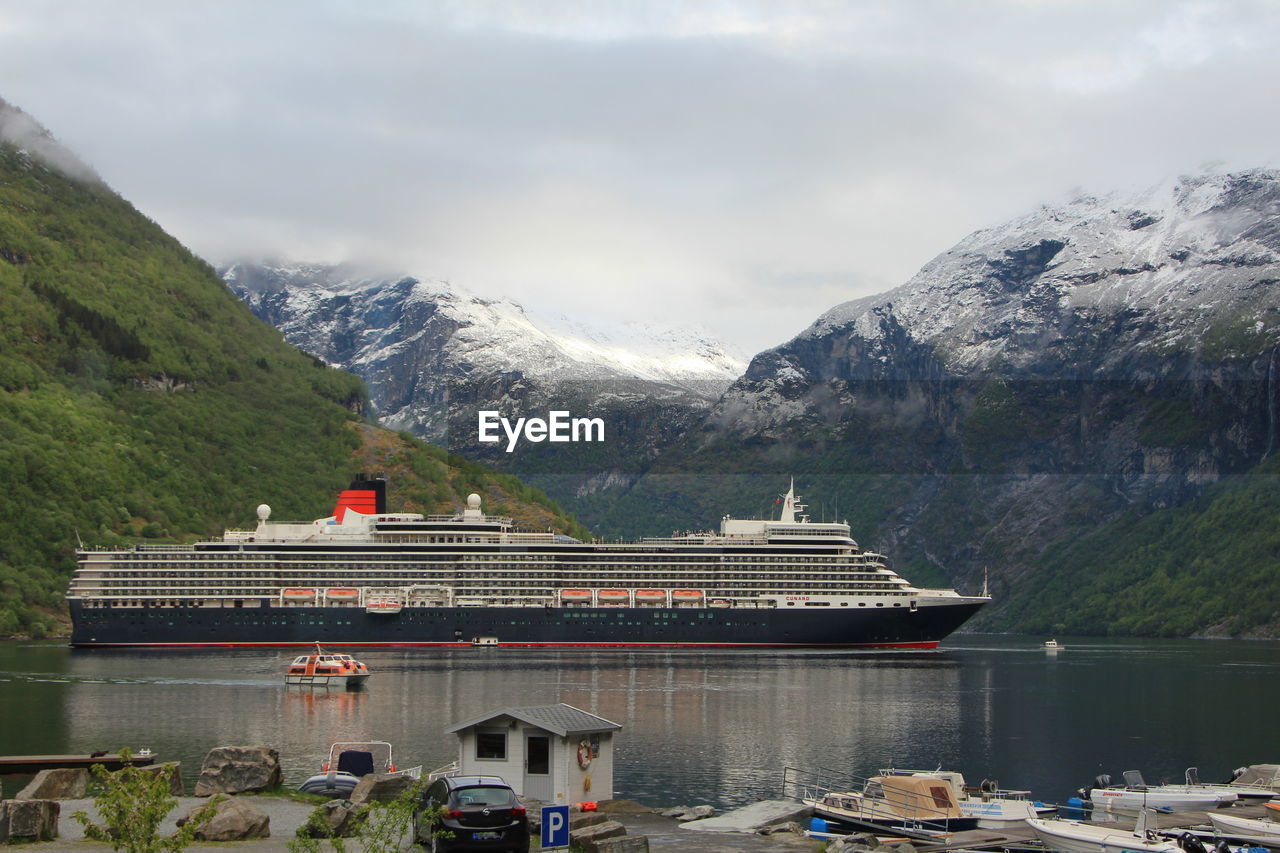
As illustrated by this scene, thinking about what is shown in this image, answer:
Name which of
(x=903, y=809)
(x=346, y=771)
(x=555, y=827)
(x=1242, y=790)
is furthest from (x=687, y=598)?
Answer: (x=555, y=827)

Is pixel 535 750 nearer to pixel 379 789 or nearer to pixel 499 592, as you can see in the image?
pixel 379 789

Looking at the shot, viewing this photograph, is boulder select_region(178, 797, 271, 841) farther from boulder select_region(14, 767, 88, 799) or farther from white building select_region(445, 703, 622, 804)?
white building select_region(445, 703, 622, 804)

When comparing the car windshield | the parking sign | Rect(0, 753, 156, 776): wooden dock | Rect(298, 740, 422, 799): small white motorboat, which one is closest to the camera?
the car windshield

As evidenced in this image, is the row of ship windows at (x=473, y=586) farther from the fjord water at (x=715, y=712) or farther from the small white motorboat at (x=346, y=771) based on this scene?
the small white motorboat at (x=346, y=771)

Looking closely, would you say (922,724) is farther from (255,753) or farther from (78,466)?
(78,466)

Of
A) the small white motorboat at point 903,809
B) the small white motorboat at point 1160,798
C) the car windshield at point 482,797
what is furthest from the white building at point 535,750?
the small white motorboat at point 1160,798

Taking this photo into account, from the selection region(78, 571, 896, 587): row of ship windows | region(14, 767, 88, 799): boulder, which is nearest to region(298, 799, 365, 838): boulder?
region(14, 767, 88, 799): boulder

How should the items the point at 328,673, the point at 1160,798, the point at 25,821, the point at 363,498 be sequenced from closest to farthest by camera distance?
the point at 25,821 → the point at 1160,798 → the point at 328,673 → the point at 363,498
